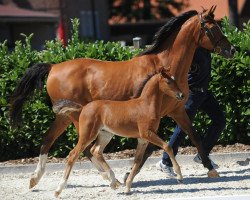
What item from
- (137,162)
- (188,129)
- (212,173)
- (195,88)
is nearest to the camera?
(137,162)

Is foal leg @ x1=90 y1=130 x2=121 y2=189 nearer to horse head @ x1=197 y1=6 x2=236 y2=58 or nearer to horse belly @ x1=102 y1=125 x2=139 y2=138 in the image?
horse belly @ x1=102 y1=125 x2=139 y2=138

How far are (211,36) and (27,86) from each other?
2.40 meters

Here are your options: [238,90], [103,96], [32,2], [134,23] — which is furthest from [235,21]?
[134,23]

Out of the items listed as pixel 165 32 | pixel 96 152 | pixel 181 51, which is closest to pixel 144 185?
pixel 96 152

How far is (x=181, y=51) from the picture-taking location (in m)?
8.40

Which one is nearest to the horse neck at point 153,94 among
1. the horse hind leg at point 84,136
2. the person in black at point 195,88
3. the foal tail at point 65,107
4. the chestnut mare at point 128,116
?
the chestnut mare at point 128,116

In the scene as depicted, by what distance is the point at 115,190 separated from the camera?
8.20 metres

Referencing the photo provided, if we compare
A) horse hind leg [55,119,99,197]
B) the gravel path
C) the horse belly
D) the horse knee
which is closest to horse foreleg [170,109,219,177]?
the gravel path

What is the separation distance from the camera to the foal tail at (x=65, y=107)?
26.2ft

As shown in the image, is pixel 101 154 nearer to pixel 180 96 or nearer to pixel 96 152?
pixel 96 152

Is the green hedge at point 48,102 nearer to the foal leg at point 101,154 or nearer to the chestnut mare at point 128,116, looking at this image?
the foal leg at point 101,154

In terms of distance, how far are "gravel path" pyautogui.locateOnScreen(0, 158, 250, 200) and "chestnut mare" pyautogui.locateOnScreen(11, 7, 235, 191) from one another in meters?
0.26

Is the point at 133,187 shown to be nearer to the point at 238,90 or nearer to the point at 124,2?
the point at 238,90

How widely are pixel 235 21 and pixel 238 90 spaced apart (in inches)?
422
